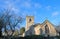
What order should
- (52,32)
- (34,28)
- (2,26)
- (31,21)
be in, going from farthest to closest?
(31,21) < (34,28) < (52,32) < (2,26)

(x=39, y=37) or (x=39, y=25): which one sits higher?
(x=39, y=25)

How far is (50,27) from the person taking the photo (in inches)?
3374

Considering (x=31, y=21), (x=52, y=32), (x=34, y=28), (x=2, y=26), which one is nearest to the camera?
(x=2, y=26)

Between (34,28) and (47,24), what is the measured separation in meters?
7.90

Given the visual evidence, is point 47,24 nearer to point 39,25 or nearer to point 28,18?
point 39,25

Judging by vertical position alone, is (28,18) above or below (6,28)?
Answer: above

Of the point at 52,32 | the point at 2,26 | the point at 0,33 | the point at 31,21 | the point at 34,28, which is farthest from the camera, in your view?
the point at 31,21

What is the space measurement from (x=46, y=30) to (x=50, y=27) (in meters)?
2.18

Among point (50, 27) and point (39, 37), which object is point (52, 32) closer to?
point (50, 27)

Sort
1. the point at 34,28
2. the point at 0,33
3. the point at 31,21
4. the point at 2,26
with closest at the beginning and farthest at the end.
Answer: the point at 2,26
the point at 0,33
the point at 34,28
the point at 31,21

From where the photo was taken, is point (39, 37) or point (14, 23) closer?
point (14, 23)

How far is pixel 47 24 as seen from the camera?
281ft

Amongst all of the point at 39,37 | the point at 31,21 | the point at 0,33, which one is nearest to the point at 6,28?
the point at 0,33

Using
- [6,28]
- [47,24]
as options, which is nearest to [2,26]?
[6,28]
